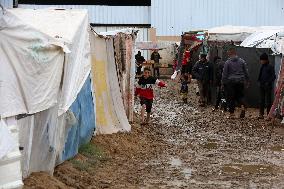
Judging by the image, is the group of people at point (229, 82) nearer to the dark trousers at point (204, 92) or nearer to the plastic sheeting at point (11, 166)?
the dark trousers at point (204, 92)

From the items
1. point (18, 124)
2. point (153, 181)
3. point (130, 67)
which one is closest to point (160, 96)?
point (130, 67)

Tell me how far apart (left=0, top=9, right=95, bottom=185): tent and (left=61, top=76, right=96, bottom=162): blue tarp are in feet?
0.05

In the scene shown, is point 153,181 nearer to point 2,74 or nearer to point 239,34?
point 2,74

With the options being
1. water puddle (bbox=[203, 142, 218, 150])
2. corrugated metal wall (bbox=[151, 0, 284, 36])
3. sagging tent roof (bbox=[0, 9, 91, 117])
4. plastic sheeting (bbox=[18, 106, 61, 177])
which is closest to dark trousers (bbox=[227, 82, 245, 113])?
water puddle (bbox=[203, 142, 218, 150])

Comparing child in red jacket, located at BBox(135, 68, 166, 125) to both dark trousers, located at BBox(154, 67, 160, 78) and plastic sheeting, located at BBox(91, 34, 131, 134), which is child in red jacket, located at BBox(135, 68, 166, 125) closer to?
plastic sheeting, located at BBox(91, 34, 131, 134)

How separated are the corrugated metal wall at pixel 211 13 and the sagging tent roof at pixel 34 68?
3349 cm

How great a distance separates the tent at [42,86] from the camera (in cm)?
730

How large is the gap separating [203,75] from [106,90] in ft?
26.9

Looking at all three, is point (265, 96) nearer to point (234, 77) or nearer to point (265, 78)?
point (265, 78)

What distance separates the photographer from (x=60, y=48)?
8.27 metres

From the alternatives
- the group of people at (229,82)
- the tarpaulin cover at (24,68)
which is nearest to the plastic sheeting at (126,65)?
the group of people at (229,82)

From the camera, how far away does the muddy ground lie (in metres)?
8.81

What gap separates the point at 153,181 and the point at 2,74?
3008mm

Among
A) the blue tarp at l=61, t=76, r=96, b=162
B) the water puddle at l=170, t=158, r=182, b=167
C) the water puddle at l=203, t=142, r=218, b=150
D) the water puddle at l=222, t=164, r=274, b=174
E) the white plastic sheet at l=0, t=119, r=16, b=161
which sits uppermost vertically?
the white plastic sheet at l=0, t=119, r=16, b=161
